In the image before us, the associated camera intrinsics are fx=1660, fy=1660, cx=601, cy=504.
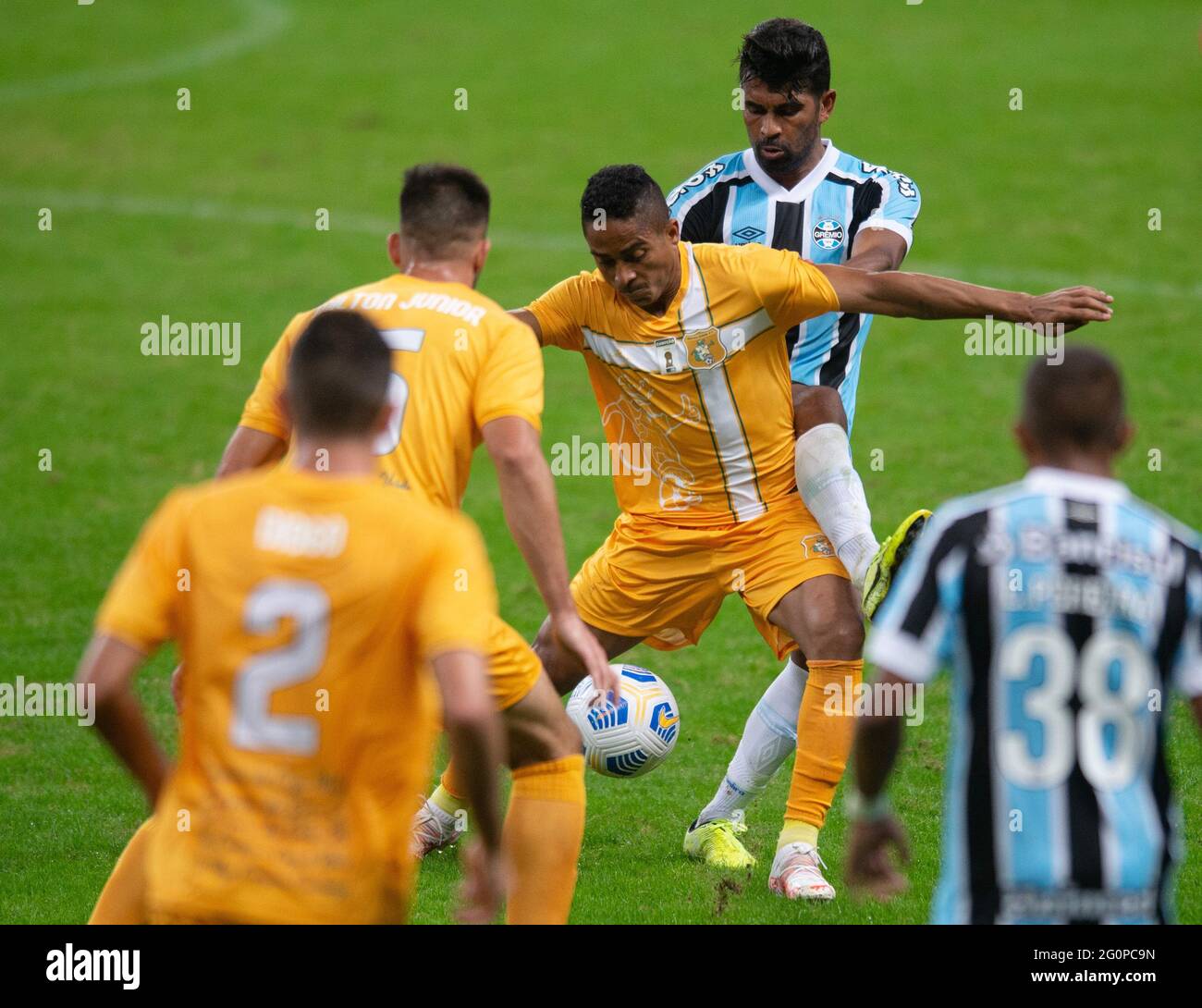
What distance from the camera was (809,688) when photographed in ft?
20.6

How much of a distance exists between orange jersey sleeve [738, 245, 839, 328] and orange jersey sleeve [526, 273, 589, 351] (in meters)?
0.64

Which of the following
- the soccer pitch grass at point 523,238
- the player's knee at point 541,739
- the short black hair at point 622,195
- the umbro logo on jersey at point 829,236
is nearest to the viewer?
the player's knee at point 541,739

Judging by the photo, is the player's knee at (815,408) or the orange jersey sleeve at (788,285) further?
the player's knee at (815,408)

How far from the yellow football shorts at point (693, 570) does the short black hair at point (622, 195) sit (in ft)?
4.18

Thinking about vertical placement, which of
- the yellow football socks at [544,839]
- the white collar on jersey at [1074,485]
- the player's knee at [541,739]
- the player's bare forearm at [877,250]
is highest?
the player's bare forearm at [877,250]

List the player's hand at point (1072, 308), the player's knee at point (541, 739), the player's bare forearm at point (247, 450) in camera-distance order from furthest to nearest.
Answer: the player's hand at point (1072, 308) < the player's bare forearm at point (247, 450) < the player's knee at point (541, 739)

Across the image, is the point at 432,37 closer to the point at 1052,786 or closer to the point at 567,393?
the point at 567,393

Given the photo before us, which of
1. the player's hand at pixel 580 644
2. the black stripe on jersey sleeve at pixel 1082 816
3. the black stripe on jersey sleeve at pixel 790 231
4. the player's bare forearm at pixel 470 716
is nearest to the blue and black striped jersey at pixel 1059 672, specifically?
the black stripe on jersey sleeve at pixel 1082 816

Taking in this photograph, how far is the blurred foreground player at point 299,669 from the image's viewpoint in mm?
3693

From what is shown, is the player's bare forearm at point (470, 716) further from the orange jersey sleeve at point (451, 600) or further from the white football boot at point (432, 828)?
the white football boot at point (432, 828)

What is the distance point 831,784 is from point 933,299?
1.86 m

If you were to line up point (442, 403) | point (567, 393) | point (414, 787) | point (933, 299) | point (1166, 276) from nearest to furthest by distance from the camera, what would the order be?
point (414, 787) → point (442, 403) → point (933, 299) → point (567, 393) → point (1166, 276)

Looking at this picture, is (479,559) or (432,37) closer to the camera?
(479,559)
